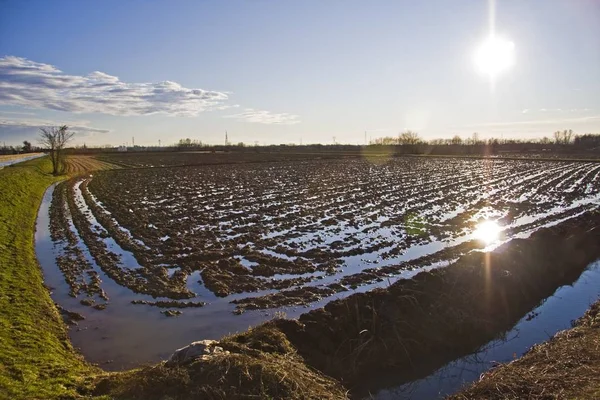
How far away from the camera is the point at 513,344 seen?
29.5 feet

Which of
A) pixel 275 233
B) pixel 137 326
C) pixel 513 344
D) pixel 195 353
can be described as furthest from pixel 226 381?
pixel 275 233

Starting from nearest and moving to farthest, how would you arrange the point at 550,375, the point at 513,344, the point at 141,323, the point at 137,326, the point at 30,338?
1. the point at 550,375
2. the point at 30,338
3. the point at 513,344
4. the point at 137,326
5. the point at 141,323

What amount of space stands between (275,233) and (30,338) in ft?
34.6

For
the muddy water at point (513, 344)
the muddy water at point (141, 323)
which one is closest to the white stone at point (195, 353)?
the muddy water at point (141, 323)

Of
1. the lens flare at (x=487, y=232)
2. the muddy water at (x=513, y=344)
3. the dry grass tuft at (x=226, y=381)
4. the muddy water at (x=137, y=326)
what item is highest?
the lens flare at (x=487, y=232)

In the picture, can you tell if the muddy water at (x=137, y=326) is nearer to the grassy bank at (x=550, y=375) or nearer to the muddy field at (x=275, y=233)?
the muddy field at (x=275, y=233)

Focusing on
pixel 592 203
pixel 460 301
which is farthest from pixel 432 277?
pixel 592 203

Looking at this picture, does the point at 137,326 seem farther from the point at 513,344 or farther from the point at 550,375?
the point at 513,344

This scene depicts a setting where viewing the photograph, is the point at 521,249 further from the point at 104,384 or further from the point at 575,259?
the point at 104,384

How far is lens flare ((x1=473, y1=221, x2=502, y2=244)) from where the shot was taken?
16469 millimetres

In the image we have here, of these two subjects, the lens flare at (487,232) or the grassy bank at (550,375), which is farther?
the lens flare at (487,232)

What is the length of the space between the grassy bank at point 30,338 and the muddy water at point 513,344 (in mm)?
5077

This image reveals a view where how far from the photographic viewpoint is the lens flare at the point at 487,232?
648 inches

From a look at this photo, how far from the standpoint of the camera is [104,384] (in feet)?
21.7
